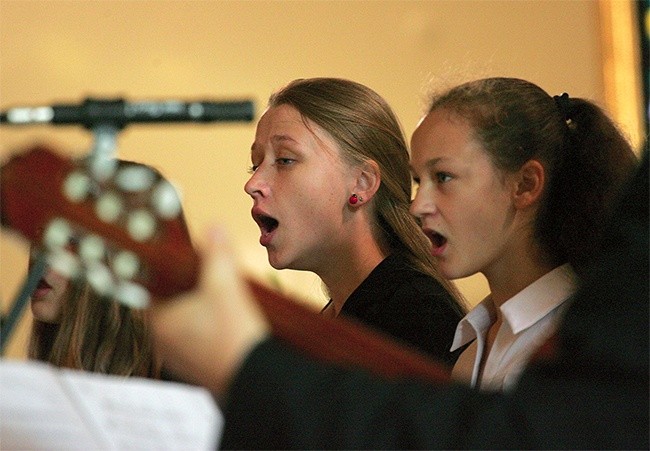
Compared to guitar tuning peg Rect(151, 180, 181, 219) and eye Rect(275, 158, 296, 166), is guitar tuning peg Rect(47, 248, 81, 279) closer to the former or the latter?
guitar tuning peg Rect(151, 180, 181, 219)

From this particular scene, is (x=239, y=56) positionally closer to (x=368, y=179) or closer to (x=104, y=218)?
(x=368, y=179)

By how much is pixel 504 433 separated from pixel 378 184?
1489 millimetres

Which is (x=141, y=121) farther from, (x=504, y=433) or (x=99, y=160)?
(x=504, y=433)

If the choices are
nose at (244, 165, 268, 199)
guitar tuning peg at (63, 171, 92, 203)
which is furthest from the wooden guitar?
nose at (244, 165, 268, 199)

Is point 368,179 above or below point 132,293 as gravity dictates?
below

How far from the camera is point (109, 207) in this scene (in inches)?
39.6

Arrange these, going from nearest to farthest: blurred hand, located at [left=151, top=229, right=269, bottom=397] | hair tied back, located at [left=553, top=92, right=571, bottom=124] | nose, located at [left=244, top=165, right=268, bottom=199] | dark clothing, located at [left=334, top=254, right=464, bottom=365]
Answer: blurred hand, located at [left=151, top=229, right=269, bottom=397], hair tied back, located at [left=553, top=92, right=571, bottom=124], dark clothing, located at [left=334, top=254, right=464, bottom=365], nose, located at [left=244, top=165, right=268, bottom=199]

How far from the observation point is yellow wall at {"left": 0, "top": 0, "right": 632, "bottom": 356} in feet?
14.1

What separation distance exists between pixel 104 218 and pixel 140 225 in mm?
30

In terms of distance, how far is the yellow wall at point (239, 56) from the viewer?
429cm

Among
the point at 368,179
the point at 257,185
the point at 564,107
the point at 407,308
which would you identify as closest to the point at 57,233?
the point at 564,107

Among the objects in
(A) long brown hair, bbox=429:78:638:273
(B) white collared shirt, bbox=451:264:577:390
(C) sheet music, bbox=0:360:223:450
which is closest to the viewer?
(C) sheet music, bbox=0:360:223:450

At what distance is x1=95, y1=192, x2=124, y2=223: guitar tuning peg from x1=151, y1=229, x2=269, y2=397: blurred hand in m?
0.09

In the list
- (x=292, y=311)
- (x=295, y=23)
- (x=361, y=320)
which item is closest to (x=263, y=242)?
(x=361, y=320)
